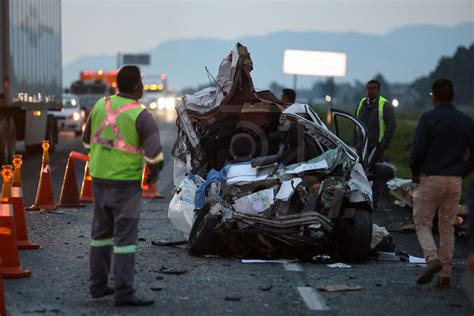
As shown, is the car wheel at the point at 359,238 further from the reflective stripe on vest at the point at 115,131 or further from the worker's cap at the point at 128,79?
the worker's cap at the point at 128,79

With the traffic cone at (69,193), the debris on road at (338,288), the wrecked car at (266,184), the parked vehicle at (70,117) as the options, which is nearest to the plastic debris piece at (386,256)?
the wrecked car at (266,184)

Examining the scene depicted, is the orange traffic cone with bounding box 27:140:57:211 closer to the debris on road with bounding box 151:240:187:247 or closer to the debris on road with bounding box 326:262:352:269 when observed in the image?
the debris on road with bounding box 151:240:187:247

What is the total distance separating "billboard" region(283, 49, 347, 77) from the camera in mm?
55562

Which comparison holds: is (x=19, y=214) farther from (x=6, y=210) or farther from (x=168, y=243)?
(x=6, y=210)

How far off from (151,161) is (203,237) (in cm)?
267

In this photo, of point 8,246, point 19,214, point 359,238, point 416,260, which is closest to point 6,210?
point 8,246

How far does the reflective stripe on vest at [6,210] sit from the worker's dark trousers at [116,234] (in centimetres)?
121

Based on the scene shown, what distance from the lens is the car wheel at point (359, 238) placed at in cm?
1059

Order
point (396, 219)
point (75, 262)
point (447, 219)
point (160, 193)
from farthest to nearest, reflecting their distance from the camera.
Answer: point (160, 193), point (396, 219), point (75, 262), point (447, 219)

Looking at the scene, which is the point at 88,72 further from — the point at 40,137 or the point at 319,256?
the point at 319,256

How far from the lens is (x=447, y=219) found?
935cm

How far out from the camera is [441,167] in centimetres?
929

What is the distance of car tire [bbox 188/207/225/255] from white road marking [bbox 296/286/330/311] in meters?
1.87

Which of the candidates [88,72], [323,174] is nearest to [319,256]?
[323,174]
